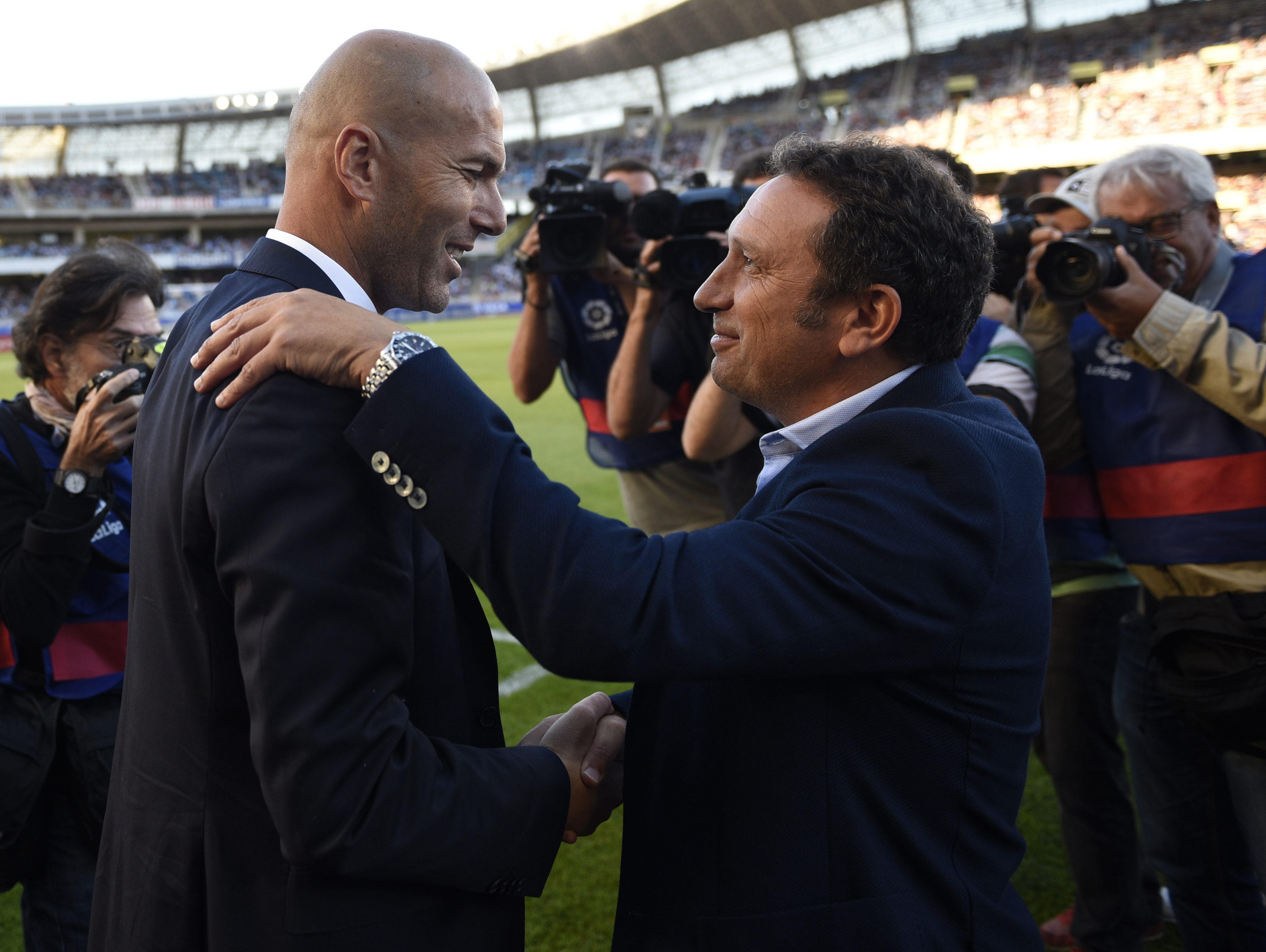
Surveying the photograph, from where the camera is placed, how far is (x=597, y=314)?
397 centimetres

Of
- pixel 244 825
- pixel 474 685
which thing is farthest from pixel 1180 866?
pixel 244 825

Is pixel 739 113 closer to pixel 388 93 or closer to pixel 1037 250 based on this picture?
pixel 1037 250

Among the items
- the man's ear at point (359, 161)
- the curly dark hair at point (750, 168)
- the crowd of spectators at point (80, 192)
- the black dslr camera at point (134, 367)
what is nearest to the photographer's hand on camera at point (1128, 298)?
the curly dark hair at point (750, 168)

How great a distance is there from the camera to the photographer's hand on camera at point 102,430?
2.18 metres

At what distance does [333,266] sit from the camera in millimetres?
1398

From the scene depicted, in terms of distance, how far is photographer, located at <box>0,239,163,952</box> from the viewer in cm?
212

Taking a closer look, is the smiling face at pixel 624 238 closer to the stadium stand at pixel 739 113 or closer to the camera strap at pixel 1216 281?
the camera strap at pixel 1216 281

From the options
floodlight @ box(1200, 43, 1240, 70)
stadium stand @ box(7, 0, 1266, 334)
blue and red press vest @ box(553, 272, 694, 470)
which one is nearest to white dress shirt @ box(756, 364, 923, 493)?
blue and red press vest @ box(553, 272, 694, 470)

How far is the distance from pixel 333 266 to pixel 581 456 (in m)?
8.86

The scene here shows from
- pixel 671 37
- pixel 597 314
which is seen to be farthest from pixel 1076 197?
pixel 671 37

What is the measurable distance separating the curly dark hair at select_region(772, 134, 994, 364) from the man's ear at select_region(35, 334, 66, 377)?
2.09 m

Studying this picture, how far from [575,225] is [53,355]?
187cm

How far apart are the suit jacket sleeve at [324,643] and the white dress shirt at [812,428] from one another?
2.12 ft

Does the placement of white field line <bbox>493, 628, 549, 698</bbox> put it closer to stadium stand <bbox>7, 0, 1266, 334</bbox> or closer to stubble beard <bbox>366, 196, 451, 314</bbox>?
stubble beard <bbox>366, 196, 451, 314</bbox>
